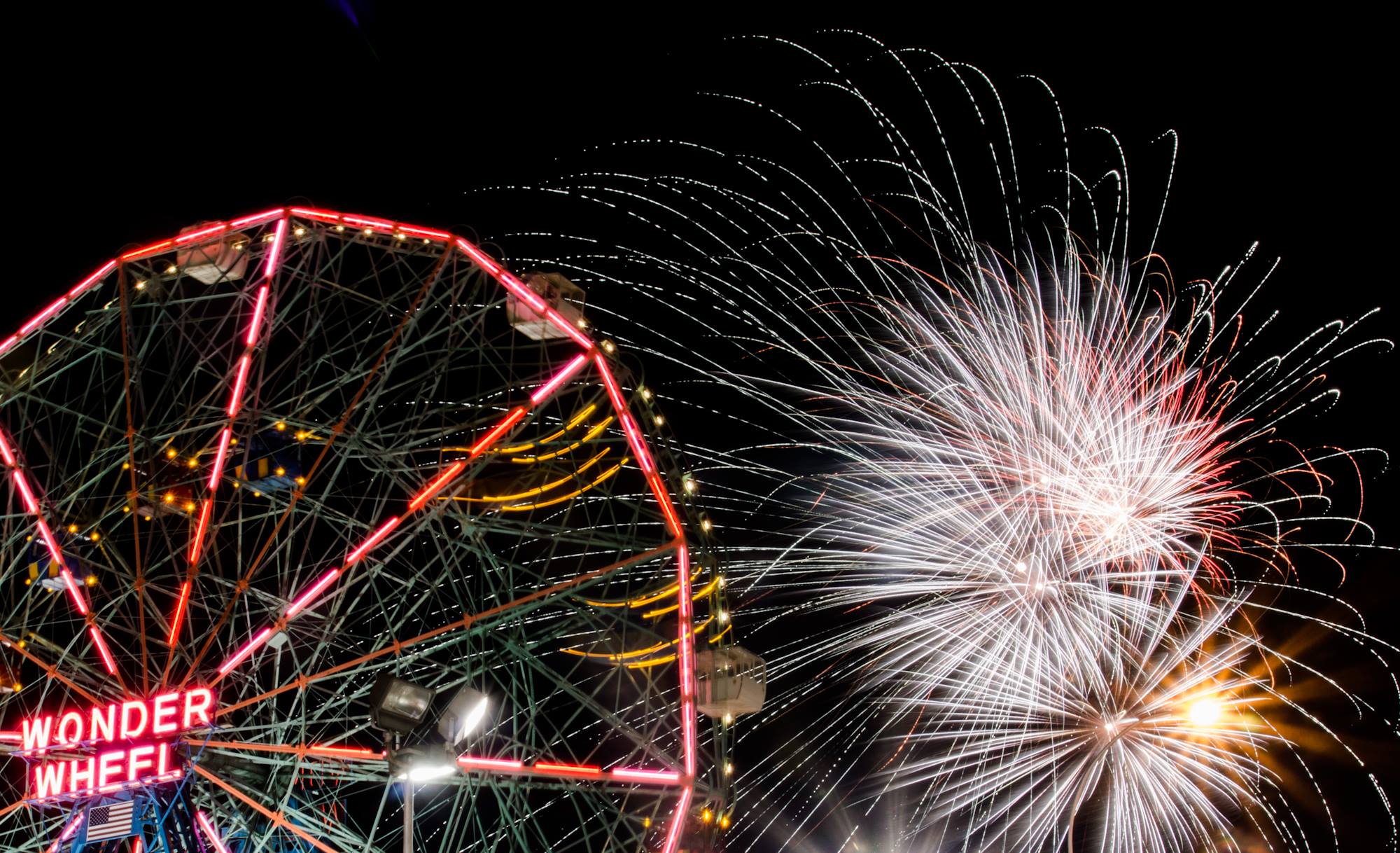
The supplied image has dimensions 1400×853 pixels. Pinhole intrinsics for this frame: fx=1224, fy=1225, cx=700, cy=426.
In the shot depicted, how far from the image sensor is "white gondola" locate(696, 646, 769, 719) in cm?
1527

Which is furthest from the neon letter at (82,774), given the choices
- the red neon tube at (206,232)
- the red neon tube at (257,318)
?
the red neon tube at (206,232)

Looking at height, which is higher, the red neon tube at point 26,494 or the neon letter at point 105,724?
the red neon tube at point 26,494

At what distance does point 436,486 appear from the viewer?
52.6 feet

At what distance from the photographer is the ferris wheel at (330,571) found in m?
14.6

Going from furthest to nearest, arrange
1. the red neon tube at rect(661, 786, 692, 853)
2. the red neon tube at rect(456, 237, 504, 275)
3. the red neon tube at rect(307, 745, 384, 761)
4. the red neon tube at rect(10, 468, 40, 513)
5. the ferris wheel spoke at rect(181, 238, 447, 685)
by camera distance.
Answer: the red neon tube at rect(456, 237, 504, 275) < the red neon tube at rect(10, 468, 40, 513) < the red neon tube at rect(307, 745, 384, 761) < the ferris wheel spoke at rect(181, 238, 447, 685) < the red neon tube at rect(661, 786, 692, 853)

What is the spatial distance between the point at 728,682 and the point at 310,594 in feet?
18.0

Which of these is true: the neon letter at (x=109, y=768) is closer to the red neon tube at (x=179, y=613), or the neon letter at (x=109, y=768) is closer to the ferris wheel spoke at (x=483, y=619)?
the ferris wheel spoke at (x=483, y=619)

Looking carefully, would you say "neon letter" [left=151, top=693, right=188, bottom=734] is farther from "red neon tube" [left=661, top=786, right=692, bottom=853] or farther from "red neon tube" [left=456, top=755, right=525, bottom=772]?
"red neon tube" [left=661, top=786, right=692, bottom=853]

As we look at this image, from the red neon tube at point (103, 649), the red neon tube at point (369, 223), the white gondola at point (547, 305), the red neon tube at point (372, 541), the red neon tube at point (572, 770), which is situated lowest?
the red neon tube at point (572, 770)

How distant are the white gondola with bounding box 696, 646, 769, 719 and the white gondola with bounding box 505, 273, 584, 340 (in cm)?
495

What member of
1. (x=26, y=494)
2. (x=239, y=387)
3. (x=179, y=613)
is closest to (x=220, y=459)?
(x=239, y=387)

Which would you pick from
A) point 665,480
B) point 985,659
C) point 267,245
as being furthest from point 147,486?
point 985,659

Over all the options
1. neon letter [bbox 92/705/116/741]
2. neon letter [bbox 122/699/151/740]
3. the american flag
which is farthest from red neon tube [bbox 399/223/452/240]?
the american flag

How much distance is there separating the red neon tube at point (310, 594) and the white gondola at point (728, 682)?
482cm
